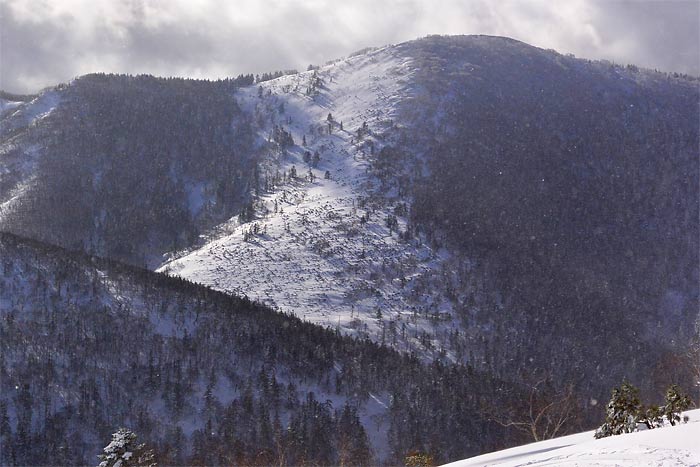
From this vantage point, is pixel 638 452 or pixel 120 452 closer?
pixel 638 452

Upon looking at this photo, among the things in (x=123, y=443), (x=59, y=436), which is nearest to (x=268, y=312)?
A: (x=59, y=436)

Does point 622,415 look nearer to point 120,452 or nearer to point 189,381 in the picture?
point 120,452

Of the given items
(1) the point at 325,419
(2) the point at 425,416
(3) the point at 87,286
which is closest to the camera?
(1) the point at 325,419

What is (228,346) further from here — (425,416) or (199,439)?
(425,416)

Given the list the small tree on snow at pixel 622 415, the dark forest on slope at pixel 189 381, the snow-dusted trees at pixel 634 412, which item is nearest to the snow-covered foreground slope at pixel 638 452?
the snow-dusted trees at pixel 634 412

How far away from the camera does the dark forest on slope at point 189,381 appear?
449 ft

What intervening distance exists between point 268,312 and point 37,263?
52281 mm

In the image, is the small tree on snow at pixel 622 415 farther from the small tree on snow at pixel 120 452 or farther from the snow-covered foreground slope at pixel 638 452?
the small tree on snow at pixel 120 452

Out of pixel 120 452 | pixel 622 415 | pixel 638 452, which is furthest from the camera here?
pixel 120 452

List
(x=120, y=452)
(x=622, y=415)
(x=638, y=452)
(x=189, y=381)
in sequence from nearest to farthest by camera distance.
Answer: (x=638, y=452) → (x=622, y=415) → (x=120, y=452) → (x=189, y=381)

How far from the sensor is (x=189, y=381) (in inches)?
5920

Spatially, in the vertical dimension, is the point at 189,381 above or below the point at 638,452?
above

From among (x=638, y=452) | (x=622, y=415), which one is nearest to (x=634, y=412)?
(x=622, y=415)

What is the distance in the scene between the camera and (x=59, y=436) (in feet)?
445
